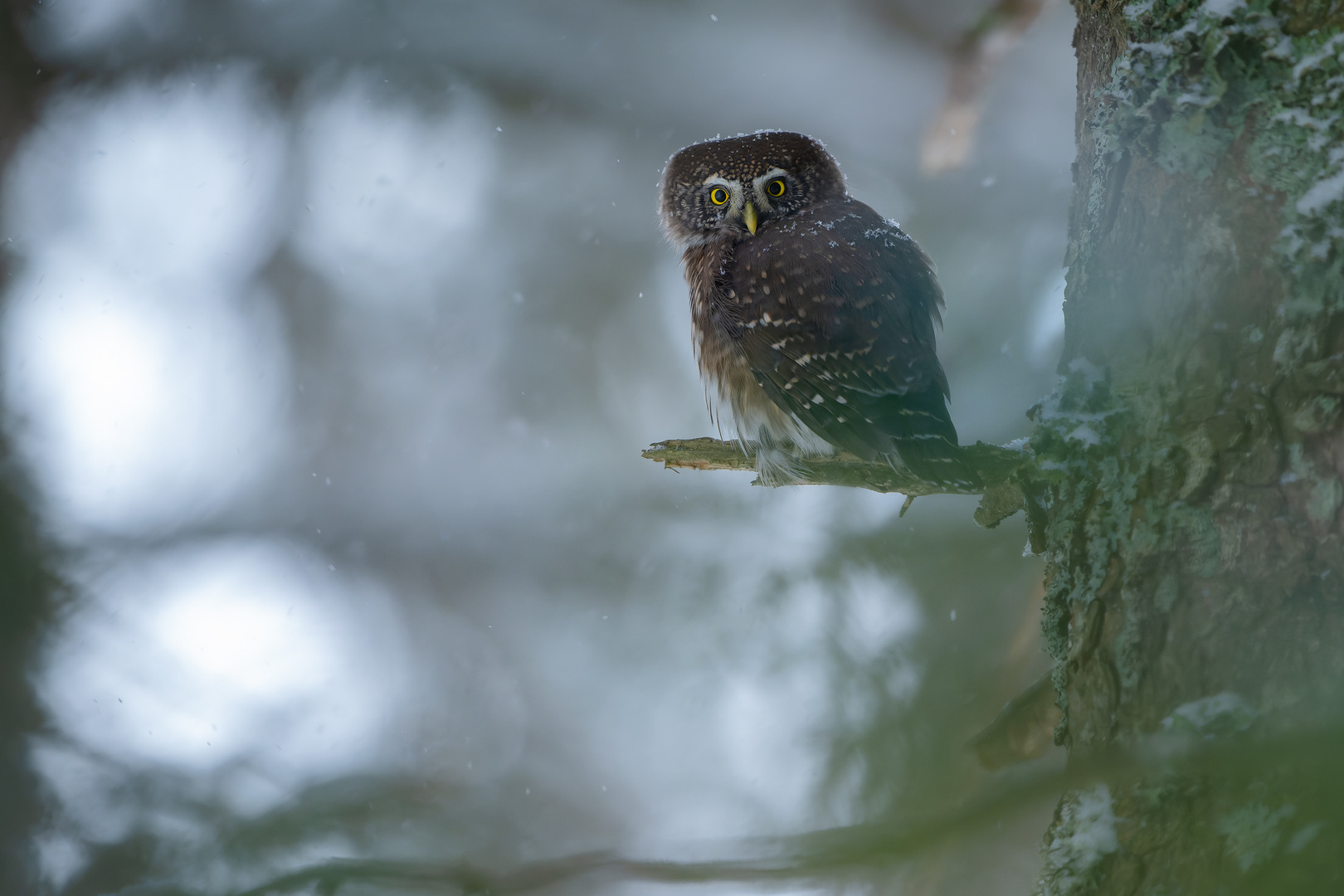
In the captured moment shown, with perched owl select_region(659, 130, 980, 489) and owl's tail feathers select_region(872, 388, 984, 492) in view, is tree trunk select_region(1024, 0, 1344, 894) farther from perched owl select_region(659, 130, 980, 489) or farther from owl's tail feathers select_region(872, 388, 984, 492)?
perched owl select_region(659, 130, 980, 489)

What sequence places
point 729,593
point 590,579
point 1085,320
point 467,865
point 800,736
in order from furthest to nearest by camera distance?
point 590,579 → point 729,593 → point 800,736 → point 1085,320 → point 467,865

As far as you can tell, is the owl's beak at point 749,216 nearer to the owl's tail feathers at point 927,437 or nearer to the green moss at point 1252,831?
the owl's tail feathers at point 927,437

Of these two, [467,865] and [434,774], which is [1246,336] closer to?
[467,865]

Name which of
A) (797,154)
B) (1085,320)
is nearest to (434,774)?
(797,154)

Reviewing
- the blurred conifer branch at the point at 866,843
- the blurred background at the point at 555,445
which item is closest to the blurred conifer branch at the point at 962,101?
the blurred background at the point at 555,445

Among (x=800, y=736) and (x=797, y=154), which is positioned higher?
(x=797, y=154)

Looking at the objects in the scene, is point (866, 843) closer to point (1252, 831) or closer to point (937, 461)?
point (1252, 831)
